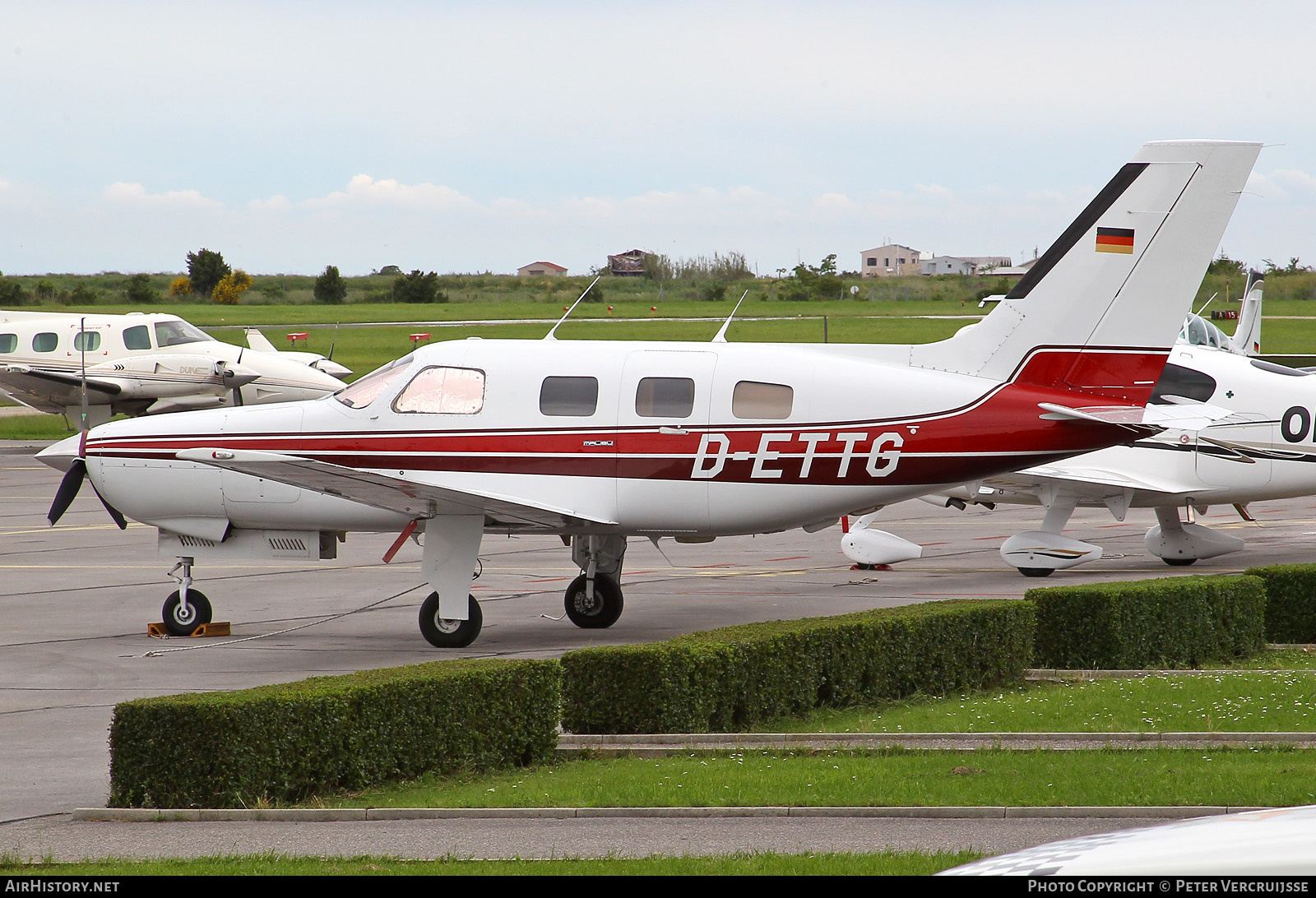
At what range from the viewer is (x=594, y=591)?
598 inches

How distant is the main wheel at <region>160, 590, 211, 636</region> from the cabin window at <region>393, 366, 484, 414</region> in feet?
10.3

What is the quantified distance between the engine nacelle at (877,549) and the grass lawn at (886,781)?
10057 millimetres

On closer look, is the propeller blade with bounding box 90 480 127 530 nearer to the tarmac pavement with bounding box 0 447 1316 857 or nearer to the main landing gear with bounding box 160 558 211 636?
the main landing gear with bounding box 160 558 211 636

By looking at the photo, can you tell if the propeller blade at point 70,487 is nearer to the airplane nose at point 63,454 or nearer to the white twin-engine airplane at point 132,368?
the airplane nose at point 63,454

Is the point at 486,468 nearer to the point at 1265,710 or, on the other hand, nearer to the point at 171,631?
the point at 171,631

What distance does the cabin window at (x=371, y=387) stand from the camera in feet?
46.7

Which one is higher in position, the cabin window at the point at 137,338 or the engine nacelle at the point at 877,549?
the cabin window at the point at 137,338

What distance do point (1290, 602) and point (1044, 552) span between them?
4.12 meters

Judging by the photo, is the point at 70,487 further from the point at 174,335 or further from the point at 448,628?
the point at 174,335

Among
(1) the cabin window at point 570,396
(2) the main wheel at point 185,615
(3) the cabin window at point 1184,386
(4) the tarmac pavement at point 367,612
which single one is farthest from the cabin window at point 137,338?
(3) the cabin window at point 1184,386

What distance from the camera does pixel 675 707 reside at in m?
9.73

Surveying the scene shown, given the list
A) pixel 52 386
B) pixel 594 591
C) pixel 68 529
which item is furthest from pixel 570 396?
pixel 52 386

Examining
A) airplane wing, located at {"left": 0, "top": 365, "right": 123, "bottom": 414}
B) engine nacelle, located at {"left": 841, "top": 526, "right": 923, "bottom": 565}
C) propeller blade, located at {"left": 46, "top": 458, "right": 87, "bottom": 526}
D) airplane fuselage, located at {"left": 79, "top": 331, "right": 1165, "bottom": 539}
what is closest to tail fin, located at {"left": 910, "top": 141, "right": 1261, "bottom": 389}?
airplane fuselage, located at {"left": 79, "top": 331, "right": 1165, "bottom": 539}

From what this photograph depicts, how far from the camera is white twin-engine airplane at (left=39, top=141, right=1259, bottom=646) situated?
1345 cm
